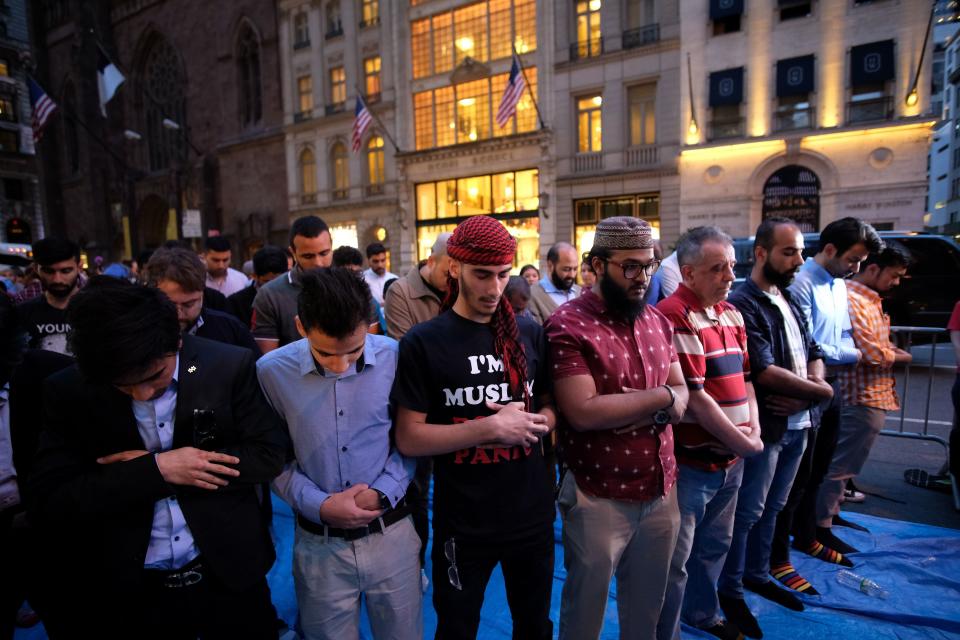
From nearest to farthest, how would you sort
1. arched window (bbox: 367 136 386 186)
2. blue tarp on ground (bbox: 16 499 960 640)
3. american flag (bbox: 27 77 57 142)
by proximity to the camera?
blue tarp on ground (bbox: 16 499 960 640), american flag (bbox: 27 77 57 142), arched window (bbox: 367 136 386 186)

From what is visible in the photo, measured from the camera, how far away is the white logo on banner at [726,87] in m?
17.8

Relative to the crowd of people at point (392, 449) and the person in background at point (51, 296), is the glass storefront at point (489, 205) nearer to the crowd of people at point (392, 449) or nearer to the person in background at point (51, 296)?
the person in background at point (51, 296)

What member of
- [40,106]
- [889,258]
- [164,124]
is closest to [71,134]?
[164,124]

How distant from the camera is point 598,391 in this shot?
95.5 inches

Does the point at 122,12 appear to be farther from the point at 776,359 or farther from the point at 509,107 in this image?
the point at 776,359

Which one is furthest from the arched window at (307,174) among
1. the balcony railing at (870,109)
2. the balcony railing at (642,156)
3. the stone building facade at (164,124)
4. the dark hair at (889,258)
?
the dark hair at (889,258)

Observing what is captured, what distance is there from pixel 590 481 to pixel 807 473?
7.10 ft

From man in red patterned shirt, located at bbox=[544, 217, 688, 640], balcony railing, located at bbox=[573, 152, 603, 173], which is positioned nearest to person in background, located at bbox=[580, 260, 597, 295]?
man in red patterned shirt, located at bbox=[544, 217, 688, 640]

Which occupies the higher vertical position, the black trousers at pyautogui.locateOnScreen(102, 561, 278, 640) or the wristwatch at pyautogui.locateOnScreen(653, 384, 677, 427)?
the wristwatch at pyautogui.locateOnScreen(653, 384, 677, 427)

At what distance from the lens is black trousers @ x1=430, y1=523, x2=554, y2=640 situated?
87.0 inches

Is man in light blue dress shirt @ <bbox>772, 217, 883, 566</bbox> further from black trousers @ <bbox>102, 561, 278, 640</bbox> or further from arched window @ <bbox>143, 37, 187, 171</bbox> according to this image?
arched window @ <bbox>143, 37, 187, 171</bbox>

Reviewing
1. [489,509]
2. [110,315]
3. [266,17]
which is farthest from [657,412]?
[266,17]

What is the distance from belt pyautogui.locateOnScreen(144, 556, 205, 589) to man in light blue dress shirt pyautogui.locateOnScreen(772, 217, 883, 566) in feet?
12.1

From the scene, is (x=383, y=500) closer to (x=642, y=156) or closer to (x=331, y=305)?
(x=331, y=305)
